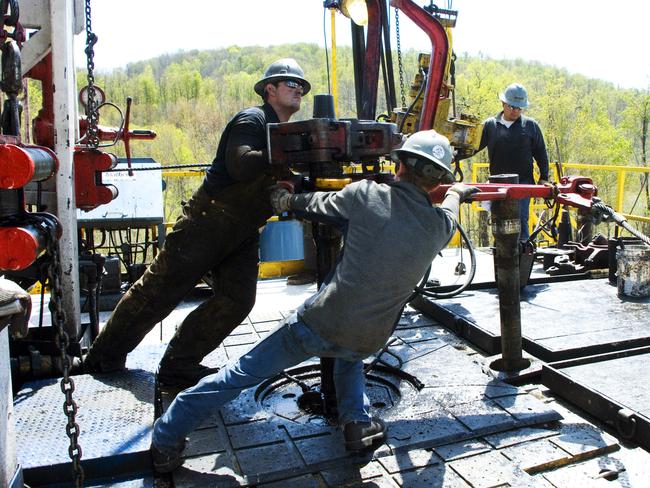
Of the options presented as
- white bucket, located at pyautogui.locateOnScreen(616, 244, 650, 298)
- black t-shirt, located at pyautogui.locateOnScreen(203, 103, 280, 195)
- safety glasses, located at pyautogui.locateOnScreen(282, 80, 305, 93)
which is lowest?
white bucket, located at pyautogui.locateOnScreen(616, 244, 650, 298)

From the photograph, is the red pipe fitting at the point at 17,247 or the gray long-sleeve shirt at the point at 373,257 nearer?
the red pipe fitting at the point at 17,247

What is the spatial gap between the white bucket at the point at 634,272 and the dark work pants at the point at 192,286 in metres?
3.50

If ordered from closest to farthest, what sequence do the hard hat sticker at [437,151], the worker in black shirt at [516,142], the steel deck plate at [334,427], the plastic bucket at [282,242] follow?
the hard hat sticker at [437,151] < the steel deck plate at [334,427] < the worker in black shirt at [516,142] < the plastic bucket at [282,242]

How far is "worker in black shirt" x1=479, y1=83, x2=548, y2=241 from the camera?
713 cm

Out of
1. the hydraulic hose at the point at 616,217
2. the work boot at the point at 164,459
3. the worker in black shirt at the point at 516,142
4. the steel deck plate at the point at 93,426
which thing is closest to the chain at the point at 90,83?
the steel deck plate at the point at 93,426

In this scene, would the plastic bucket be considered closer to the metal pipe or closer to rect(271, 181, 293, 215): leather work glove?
the metal pipe

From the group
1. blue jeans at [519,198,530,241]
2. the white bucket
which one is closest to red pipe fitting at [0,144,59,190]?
the white bucket

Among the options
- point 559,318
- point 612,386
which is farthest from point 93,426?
point 559,318

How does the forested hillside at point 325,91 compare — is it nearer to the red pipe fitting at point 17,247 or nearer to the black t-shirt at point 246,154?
the black t-shirt at point 246,154

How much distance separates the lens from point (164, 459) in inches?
118

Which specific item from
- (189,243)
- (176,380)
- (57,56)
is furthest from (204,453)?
(57,56)

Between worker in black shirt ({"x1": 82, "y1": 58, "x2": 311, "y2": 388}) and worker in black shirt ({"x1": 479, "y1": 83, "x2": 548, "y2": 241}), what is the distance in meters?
3.83

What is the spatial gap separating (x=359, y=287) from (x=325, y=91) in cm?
5997

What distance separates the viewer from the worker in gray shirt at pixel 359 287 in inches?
111
